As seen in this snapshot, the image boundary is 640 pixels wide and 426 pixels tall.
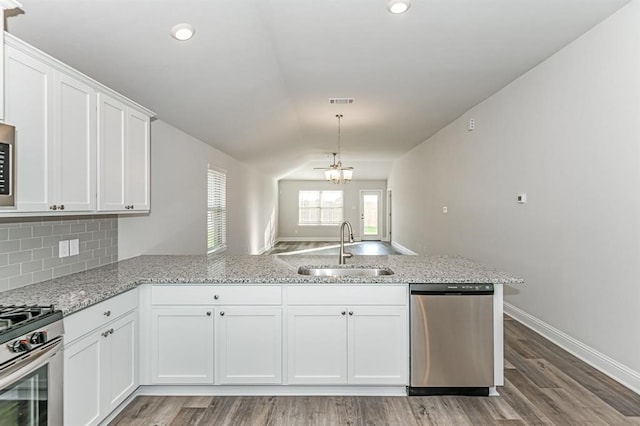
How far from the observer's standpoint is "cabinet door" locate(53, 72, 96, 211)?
2.23 meters

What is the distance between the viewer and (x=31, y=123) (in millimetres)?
2047

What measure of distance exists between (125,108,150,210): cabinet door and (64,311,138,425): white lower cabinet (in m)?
0.95

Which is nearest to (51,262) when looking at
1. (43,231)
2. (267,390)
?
(43,231)

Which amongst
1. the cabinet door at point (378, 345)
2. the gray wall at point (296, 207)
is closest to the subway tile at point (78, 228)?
the cabinet door at point (378, 345)

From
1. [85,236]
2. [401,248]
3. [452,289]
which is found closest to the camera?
[452,289]

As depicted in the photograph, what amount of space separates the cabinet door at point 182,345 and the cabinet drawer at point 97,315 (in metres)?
0.21

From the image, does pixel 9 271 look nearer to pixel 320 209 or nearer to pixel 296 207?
pixel 296 207

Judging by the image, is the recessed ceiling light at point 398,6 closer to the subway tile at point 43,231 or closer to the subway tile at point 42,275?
the subway tile at point 43,231

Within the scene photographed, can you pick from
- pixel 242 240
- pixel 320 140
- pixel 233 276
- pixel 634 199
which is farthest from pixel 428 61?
pixel 242 240

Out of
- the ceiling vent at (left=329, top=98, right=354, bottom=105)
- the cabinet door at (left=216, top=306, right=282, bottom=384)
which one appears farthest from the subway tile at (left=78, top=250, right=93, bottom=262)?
the ceiling vent at (left=329, top=98, right=354, bottom=105)

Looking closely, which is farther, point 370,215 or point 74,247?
point 370,215

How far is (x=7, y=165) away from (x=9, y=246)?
2.55ft

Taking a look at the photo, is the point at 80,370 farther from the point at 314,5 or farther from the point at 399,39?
the point at 399,39

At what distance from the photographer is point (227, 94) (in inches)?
175
